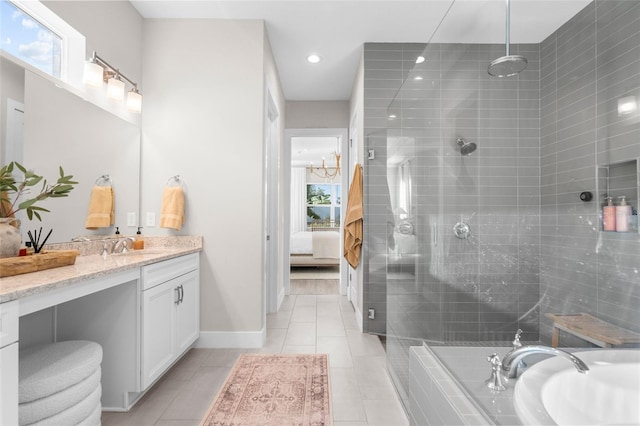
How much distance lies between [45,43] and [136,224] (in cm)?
140

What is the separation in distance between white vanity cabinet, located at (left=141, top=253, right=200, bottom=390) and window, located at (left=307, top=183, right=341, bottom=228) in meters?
7.43

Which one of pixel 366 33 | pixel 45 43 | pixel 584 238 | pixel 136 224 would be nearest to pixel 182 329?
pixel 136 224

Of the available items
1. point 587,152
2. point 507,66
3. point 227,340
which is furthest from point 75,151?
point 587,152

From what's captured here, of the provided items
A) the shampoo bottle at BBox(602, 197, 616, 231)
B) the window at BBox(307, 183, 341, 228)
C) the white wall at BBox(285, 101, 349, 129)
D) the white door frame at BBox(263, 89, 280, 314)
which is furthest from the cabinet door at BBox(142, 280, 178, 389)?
the window at BBox(307, 183, 341, 228)

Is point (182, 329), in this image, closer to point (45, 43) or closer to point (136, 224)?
point (136, 224)

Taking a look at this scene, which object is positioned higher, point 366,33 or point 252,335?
point 366,33

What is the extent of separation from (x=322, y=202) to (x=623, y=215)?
907 centimetres

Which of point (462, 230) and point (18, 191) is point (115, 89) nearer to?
point (18, 191)

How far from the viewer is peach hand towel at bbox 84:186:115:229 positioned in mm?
2264

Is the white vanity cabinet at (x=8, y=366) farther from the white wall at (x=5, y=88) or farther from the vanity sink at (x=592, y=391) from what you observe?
the vanity sink at (x=592, y=391)

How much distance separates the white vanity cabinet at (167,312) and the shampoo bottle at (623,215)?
2271mm

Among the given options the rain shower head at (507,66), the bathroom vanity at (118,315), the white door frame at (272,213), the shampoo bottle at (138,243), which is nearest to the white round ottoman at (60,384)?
the bathroom vanity at (118,315)

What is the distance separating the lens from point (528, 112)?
164 centimetres

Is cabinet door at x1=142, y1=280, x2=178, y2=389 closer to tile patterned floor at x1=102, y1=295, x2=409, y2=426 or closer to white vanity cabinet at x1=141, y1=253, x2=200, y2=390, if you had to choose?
white vanity cabinet at x1=141, y1=253, x2=200, y2=390
